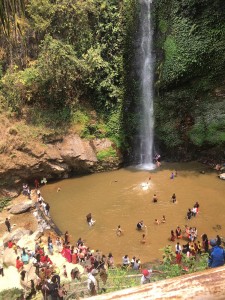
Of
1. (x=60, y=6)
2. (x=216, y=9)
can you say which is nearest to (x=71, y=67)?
(x=60, y=6)

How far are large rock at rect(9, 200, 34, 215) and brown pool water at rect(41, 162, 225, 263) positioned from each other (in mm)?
1296

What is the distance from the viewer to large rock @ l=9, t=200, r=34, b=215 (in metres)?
19.6

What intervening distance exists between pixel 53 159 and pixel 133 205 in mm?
6814

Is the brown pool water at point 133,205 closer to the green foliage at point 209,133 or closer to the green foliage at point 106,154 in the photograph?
the green foliage at point 106,154

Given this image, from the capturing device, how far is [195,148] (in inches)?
968

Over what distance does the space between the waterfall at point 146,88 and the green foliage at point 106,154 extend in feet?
7.65

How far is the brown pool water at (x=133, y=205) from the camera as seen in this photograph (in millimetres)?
16484

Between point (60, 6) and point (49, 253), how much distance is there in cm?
1706

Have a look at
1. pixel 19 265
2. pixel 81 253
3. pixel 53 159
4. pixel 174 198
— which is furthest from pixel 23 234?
pixel 174 198

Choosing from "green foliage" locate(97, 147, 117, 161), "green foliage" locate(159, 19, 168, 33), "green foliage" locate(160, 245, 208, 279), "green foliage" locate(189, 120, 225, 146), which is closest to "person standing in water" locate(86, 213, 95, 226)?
"green foliage" locate(160, 245, 208, 279)

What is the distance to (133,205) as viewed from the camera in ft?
63.4

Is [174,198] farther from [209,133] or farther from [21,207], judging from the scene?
[21,207]

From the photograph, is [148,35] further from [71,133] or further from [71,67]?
[71,133]

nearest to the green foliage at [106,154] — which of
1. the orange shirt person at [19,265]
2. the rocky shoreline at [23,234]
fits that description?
the rocky shoreline at [23,234]
